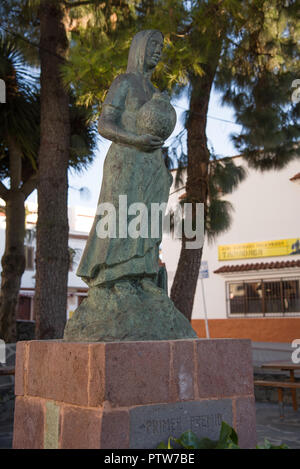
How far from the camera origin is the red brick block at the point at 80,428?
7.86ft

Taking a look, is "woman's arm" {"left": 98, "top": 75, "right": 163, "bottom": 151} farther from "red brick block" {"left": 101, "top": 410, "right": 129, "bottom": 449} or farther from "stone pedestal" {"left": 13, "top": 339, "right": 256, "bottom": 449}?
"red brick block" {"left": 101, "top": 410, "right": 129, "bottom": 449}

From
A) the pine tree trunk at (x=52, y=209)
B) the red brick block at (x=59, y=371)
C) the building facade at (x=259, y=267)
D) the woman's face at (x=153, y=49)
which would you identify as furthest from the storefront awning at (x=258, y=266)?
the red brick block at (x=59, y=371)

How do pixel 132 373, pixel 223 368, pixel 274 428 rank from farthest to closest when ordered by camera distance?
pixel 274 428 → pixel 223 368 → pixel 132 373


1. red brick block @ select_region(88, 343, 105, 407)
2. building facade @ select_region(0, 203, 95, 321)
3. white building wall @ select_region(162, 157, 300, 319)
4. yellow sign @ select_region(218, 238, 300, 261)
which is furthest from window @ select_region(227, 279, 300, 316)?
red brick block @ select_region(88, 343, 105, 407)

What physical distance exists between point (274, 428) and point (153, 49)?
164 inches

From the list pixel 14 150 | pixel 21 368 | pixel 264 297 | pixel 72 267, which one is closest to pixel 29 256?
pixel 72 267

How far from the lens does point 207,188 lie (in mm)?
7277

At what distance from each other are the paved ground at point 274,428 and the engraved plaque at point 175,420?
178cm

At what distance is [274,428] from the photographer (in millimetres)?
5559

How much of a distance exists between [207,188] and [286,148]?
170cm

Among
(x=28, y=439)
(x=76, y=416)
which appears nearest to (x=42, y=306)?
(x=28, y=439)

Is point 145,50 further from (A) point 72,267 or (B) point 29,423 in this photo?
(A) point 72,267

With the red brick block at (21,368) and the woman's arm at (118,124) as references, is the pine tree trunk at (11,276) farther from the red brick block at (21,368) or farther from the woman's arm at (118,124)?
the woman's arm at (118,124)

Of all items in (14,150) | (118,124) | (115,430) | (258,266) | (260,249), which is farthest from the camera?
(260,249)
